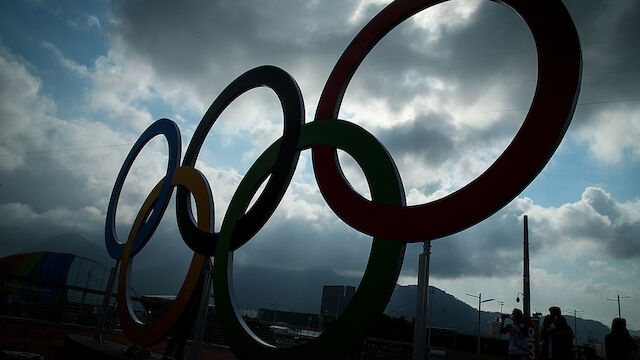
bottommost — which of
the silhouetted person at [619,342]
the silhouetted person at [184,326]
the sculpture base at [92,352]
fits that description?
the sculpture base at [92,352]

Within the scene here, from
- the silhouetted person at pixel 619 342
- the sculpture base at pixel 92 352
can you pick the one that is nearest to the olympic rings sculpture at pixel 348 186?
the sculpture base at pixel 92 352

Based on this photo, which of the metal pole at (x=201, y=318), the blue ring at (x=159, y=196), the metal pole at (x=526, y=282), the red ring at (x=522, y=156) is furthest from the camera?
the metal pole at (x=526, y=282)

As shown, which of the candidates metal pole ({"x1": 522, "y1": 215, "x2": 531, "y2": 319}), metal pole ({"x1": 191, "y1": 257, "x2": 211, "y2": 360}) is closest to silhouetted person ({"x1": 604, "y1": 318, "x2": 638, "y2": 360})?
metal pole ({"x1": 191, "y1": 257, "x2": 211, "y2": 360})

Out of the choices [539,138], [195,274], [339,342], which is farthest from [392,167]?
[195,274]

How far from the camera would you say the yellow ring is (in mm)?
7273

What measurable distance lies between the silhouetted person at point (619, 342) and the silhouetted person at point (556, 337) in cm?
56

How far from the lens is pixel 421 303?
4.19 m

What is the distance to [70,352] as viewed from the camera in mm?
9070

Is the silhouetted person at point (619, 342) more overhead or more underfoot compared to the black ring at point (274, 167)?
more underfoot

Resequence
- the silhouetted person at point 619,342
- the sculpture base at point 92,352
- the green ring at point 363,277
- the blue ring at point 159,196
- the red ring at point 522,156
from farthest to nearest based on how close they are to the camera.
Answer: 1. the blue ring at point 159,196
2. the sculpture base at point 92,352
3. the silhouetted person at point 619,342
4. the green ring at point 363,277
5. the red ring at point 522,156

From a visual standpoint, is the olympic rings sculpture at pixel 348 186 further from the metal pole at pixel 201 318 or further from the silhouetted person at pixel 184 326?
the metal pole at pixel 201 318

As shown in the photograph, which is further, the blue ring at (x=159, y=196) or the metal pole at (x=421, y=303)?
the blue ring at (x=159, y=196)

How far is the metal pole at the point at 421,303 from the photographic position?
13.0 ft

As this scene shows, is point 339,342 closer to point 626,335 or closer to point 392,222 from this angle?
point 392,222
